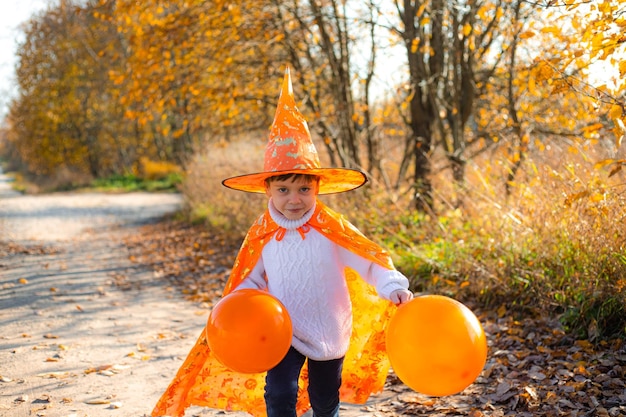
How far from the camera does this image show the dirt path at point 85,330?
12.3ft

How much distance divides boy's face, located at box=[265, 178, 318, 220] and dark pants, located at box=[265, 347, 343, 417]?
2.12 feet

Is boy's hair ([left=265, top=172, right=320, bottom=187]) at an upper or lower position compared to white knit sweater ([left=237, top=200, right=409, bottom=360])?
upper

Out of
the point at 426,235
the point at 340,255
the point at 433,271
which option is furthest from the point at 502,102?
the point at 340,255

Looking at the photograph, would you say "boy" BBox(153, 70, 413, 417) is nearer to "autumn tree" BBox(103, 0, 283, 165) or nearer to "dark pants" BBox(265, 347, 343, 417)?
"dark pants" BBox(265, 347, 343, 417)

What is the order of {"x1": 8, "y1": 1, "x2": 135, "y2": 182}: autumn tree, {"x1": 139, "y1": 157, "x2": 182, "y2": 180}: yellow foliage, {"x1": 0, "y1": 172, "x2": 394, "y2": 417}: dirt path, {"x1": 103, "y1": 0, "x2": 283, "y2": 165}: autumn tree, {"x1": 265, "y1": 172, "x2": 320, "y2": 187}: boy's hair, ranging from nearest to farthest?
{"x1": 265, "y1": 172, "x2": 320, "y2": 187}: boy's hair < {"x1": 0, "y1": 172, "x2": 394, "y2": 417}: dirt path < {"x1": 103, "y1": 0, "x2": 283, "y2": 165}: autumn tree < {"x1": 139, "y1": 157, "x2": 182, "y2": 180}: yellow foliage < {"x1": 8, "y1": 1, "x2": 135, "y2": 182}: autumn tree

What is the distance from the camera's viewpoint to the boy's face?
2.77m

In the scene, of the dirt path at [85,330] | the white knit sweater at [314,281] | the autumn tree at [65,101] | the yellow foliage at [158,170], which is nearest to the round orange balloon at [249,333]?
the white knit sweater at [314,281]

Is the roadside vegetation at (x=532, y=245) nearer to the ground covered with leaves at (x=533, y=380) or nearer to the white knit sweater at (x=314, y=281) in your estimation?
the ground covered with leaves at (x=533, y=380)

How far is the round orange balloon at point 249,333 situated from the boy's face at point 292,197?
1.76 feet

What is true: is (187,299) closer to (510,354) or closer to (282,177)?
(510,354)

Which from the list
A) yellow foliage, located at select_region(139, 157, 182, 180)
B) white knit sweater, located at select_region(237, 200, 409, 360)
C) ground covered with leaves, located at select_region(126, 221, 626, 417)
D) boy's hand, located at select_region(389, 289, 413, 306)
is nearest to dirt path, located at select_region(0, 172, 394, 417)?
ground covered with leaves, located at select_region(126, 221, 626, 417)

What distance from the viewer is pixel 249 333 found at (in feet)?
7.50

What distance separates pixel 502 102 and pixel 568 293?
5792 millimetres

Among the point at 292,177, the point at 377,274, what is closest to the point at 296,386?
the point at 377,274
